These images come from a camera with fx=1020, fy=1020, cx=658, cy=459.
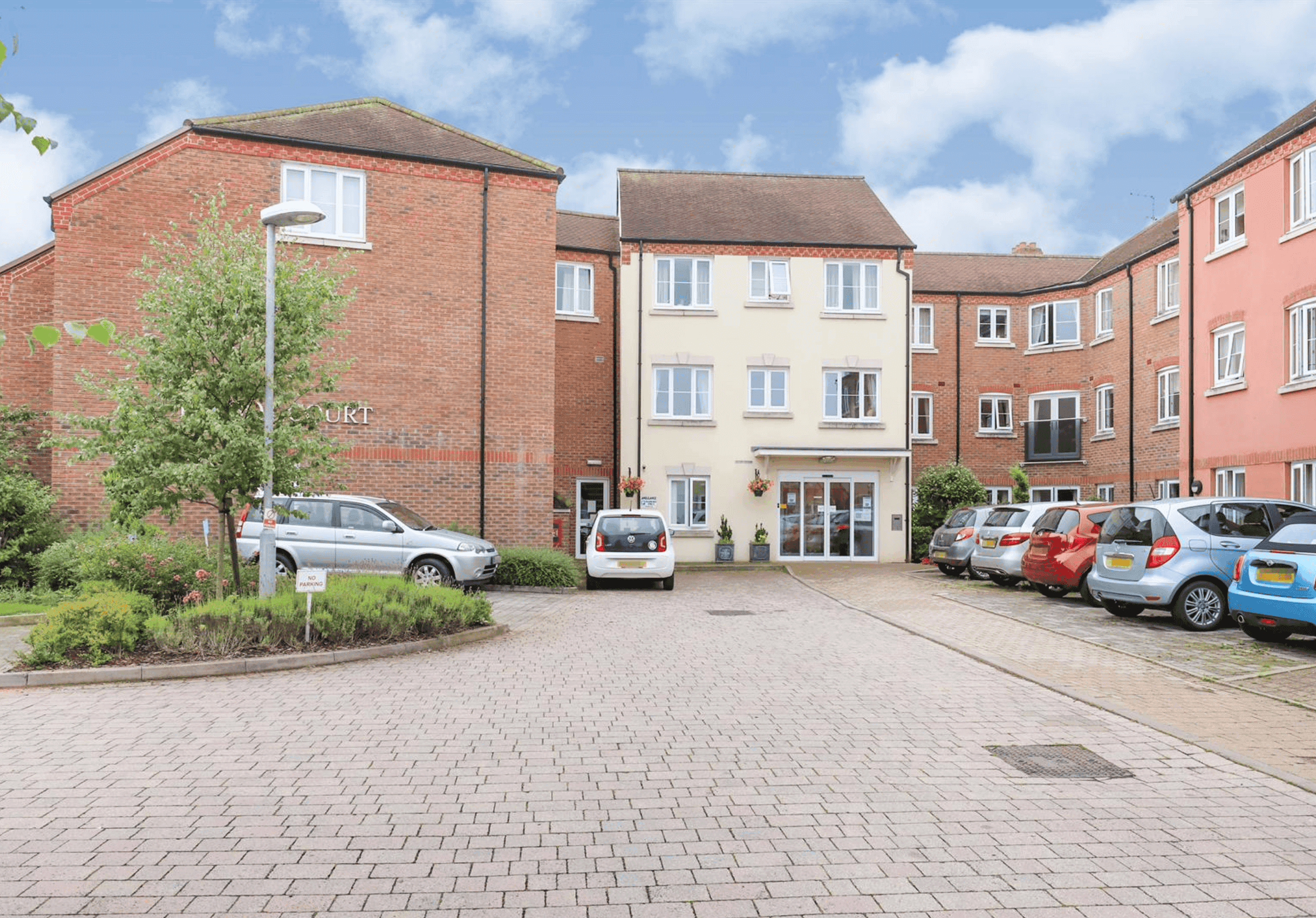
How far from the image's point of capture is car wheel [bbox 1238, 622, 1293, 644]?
11.3 meters

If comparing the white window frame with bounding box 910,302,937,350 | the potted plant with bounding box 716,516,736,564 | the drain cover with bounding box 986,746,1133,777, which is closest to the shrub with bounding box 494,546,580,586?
the potted plant with bounding box 716,516,736,564

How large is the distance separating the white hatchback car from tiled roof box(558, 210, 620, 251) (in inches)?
475

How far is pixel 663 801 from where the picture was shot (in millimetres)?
5449

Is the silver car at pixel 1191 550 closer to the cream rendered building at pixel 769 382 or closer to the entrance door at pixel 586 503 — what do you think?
the cream rendered building at pixel 769 382

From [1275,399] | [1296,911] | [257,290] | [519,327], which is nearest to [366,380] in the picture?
[519,327]

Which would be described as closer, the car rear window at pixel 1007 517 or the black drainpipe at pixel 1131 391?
the car rear window at pixel 1007 517

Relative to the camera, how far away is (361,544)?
53.6ft

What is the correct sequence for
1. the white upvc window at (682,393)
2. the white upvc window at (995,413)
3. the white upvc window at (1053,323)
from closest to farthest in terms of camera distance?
the white upvc window at (682,393) < the white upvc window at (1053,323) < the white upvc window at (995,413)

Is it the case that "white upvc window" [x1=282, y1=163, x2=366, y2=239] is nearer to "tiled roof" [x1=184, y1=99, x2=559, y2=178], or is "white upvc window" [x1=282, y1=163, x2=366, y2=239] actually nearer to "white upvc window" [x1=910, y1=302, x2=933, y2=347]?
"tiled roof" [x1=184, y1=99, x2=559, y2=178]

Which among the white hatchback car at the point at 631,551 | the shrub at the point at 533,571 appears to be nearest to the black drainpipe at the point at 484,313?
the shrub at the point at 533,571

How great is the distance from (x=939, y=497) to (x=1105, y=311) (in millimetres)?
8400

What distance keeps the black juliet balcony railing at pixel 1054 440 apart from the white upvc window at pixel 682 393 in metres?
11.5

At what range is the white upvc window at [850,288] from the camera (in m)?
28.8

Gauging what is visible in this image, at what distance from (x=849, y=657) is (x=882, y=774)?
4.84 m
